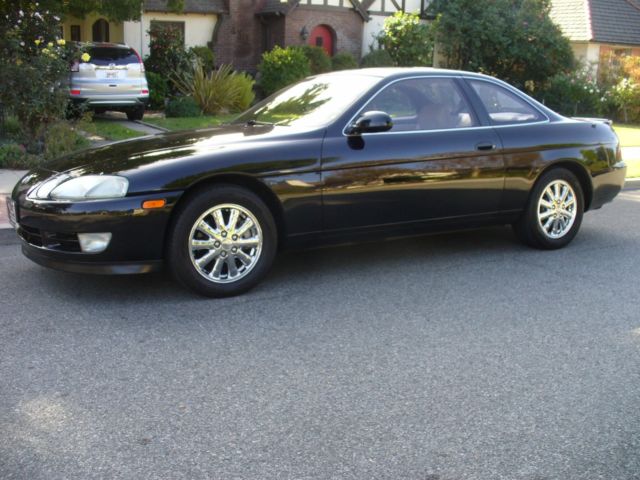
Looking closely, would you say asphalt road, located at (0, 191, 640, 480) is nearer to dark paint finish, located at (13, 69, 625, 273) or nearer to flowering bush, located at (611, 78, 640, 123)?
dark paint finish, located at (13, 69, 625, 273)

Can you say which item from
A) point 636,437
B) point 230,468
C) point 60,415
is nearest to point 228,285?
point 60,415

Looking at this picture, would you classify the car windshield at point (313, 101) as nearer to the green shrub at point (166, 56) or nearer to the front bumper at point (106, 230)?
the front bumper at point (106, 230)

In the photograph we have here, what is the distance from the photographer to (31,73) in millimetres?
11688

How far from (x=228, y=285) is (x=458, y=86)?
8.88 ft

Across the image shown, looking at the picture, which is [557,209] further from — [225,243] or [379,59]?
[379,59]

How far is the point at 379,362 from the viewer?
4.34 m

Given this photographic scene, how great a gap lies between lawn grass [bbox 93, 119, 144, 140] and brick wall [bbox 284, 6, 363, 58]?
10968mm

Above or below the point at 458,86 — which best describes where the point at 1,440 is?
below

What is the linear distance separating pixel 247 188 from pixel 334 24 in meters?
23.1

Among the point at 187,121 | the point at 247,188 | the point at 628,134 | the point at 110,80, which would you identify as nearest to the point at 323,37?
the point at 187,121

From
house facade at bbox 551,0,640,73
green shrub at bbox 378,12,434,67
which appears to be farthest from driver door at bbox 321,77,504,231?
house facade at bbox 551,0,640,73

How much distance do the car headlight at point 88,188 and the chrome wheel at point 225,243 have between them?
0.56 metres

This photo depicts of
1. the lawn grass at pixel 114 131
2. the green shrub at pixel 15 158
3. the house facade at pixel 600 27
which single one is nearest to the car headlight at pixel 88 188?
the green shrub at pixel 15 158

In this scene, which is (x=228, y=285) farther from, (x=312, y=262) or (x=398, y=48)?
(x=398, y=48)
